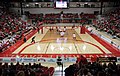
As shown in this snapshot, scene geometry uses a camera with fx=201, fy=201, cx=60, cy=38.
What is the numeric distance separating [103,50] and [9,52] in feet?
34.6

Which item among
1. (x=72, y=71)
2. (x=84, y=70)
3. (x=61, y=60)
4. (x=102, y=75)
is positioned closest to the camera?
(x=102, y=75)

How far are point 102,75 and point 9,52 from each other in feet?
48.7

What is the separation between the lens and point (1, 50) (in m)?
22.2

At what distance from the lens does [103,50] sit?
23.0 m

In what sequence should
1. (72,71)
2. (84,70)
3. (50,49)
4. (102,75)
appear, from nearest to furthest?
1. (102,75)
2. (84,70)
3. (72,71)
4. (50,49)

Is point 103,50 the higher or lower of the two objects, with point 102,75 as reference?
lower

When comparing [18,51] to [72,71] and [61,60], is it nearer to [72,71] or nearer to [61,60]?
[61,60]

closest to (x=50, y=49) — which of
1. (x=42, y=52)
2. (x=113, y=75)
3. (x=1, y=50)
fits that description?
(x=42, y=52)

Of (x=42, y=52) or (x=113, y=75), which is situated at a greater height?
(x=113, y=75)

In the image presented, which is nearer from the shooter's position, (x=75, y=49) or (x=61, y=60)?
(x=61, y=60)

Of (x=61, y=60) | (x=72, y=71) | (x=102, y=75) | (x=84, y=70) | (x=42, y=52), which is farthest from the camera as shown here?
(x=42, y=52)

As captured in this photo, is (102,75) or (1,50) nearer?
(102,75)

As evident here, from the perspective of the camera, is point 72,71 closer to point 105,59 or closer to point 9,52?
point 105,59

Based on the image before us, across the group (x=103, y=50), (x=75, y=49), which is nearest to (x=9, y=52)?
(x=75, y=49)
